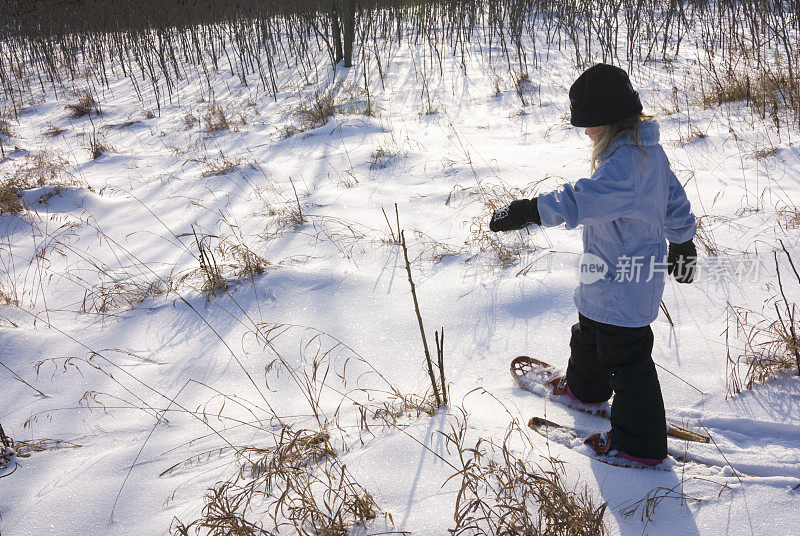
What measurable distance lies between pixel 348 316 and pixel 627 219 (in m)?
1.54

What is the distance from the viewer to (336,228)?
12.0 feet

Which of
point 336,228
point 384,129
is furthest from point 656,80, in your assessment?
point 336,228

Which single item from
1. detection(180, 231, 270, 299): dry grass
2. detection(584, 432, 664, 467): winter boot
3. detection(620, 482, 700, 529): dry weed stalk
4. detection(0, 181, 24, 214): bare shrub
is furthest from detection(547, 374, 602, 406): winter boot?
detection(0, 181, 24, 214): bare shrub

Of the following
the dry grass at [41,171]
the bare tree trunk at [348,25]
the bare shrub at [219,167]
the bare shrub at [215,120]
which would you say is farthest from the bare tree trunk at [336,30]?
the dry grass at [41,171]

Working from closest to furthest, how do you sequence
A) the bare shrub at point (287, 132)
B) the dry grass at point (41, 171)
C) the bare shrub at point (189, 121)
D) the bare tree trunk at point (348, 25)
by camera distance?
the dry grass at point (41, 171), the bare shrub at point (287, 132), the bare shrub at point (189, 121), the bare tree trunk at point (348, 25)

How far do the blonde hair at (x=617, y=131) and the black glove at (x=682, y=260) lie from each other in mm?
505

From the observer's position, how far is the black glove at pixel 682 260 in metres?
1.86

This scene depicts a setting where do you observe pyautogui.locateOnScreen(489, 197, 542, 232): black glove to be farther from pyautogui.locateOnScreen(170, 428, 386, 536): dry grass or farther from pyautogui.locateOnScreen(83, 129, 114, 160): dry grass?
pyautogui.locateOnScreen(83, 129, 114, 160): dry grass

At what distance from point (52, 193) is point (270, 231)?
7.82 feet

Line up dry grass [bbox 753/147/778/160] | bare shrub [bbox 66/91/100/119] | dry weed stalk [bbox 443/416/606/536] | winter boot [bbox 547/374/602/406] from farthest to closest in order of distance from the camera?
bare shrub [bbox 66/91/100/119] < dry grass [bbox 753/147/778/160] < winter boot [bbox 547/374/602/406] < dry weed stalk [bbox 443/416/606/536]

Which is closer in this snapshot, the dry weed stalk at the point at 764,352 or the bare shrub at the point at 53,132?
the dry weed stalk at the point at 764,352

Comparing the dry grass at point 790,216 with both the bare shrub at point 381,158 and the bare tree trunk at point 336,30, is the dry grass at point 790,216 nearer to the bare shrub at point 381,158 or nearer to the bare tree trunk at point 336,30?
the bare shrub at point 381,158

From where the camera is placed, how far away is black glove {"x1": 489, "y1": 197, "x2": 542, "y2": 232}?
151cm

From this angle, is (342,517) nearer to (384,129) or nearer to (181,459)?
(181,459)
